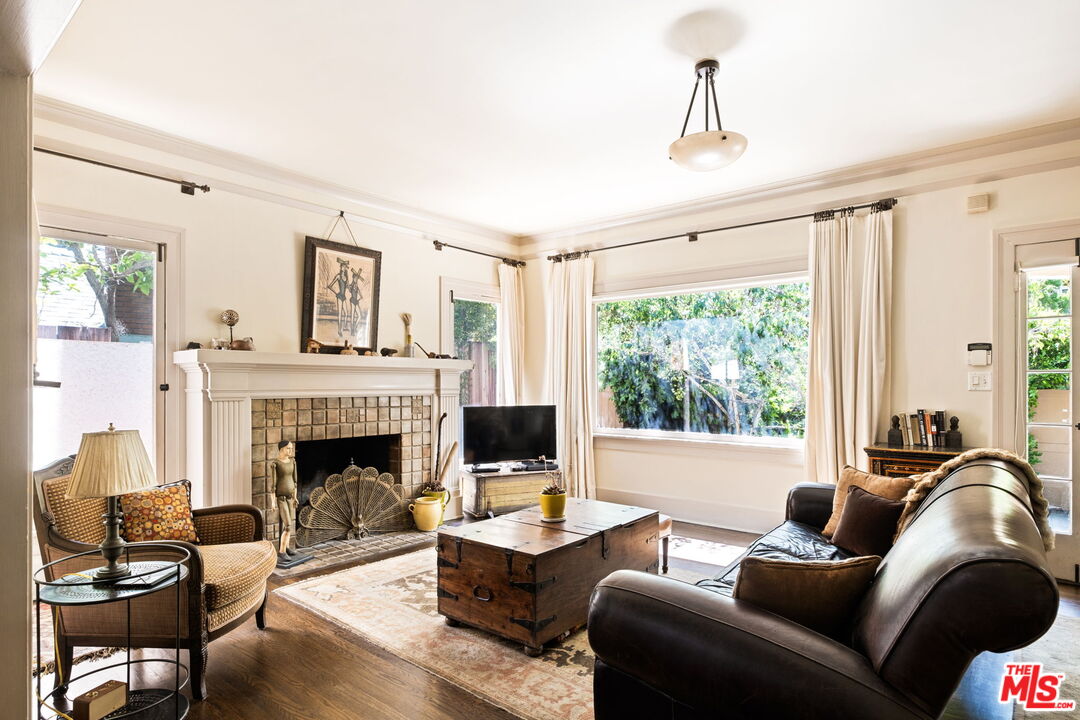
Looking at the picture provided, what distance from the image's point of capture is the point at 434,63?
2855 mm

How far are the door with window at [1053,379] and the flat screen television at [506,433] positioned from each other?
3501 millimetres

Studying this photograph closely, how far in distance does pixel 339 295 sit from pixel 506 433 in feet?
6.26

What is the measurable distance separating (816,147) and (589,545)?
292 cm

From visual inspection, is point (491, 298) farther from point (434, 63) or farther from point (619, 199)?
point (434, 63)

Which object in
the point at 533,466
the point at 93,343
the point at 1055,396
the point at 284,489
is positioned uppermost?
the point at 93,343

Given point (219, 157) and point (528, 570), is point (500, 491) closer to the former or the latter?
point (528, 570)

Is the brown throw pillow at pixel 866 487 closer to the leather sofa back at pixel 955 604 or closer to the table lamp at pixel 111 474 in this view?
the leather sofa back at pixel 955 604

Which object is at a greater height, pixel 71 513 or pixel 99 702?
pixel 71 513

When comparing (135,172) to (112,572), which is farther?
(135,172)

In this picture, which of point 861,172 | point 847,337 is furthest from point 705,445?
point 861,172

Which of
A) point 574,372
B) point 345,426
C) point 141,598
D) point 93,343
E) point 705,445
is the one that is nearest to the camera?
→ point 141,598

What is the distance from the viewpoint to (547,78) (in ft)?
9.80

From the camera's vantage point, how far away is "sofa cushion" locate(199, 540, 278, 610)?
242cm

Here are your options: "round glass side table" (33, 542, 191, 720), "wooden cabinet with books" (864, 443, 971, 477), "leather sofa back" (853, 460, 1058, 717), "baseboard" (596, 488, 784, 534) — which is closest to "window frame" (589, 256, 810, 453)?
"baseboard" (596, 488, 784, 534)
